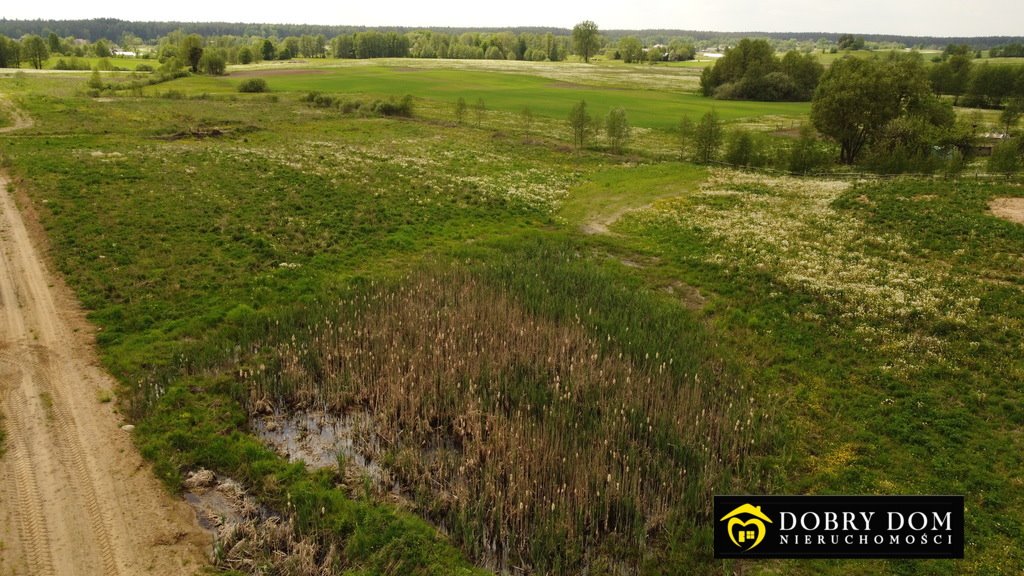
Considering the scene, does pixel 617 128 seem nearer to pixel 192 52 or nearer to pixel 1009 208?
pixel 1009 208

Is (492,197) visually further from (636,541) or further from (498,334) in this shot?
(636,541)

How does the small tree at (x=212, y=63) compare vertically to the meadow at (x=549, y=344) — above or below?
above

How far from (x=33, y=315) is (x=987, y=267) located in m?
40.0

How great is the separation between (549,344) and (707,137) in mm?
46233

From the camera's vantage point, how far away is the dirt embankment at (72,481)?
11.8 m

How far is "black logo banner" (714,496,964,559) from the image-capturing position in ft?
40.1

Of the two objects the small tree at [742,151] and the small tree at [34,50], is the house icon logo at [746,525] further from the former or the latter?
the small tree at [34,50]

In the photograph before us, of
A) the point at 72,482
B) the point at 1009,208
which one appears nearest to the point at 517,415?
the point at 72,482

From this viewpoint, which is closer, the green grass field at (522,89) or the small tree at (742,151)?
the small tree at (742,151)

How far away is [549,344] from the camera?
19.9 meters

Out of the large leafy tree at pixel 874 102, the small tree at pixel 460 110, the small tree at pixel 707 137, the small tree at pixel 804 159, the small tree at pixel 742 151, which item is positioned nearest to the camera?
the small tree at pixel 804 159

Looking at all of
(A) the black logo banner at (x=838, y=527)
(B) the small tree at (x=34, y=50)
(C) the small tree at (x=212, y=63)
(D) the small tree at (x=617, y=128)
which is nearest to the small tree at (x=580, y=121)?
(D) the small tree at (x=617, y=128)

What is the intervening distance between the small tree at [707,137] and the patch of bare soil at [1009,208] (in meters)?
26.8

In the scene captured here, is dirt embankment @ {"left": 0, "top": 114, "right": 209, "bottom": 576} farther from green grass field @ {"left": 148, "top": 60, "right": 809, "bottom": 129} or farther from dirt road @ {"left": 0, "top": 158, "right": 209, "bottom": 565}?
green grass field @ {"left": 148, "top": 60, "right": 809, "bottom": 129}
